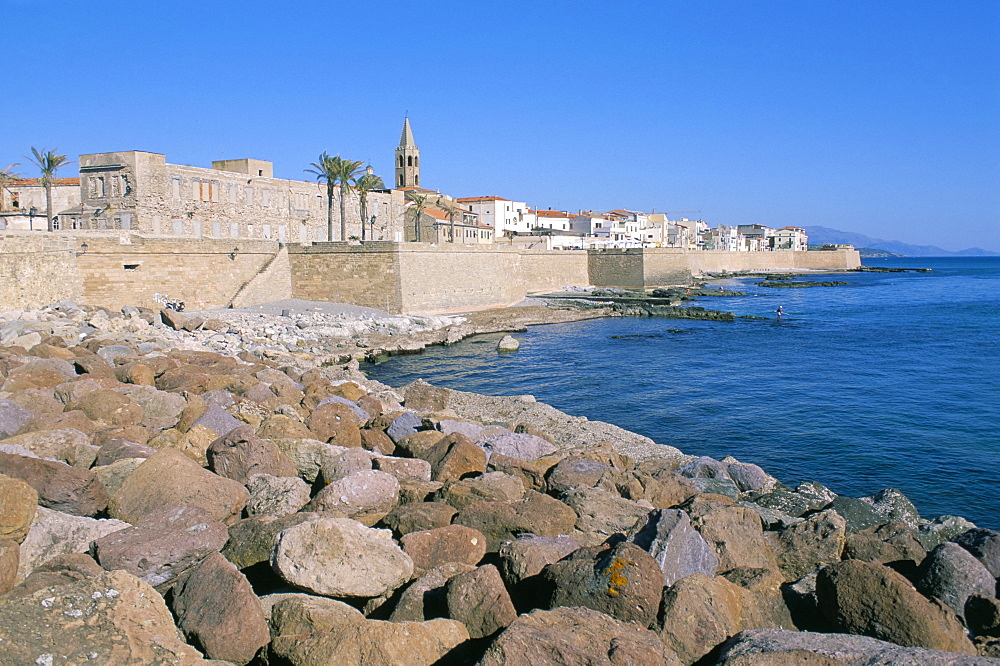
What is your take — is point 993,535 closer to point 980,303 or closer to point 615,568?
point 615,568

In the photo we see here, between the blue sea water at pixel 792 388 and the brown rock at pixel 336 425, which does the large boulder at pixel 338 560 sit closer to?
the brown rock at pixel 336 425

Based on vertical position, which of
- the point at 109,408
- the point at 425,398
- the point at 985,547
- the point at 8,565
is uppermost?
the point at 109,408

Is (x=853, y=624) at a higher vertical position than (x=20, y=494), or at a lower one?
lower

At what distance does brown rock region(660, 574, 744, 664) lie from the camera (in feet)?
12.7

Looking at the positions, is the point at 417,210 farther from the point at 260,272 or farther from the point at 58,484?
the point at 58,484

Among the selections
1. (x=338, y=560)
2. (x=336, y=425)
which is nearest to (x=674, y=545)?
(x=338, y=560)

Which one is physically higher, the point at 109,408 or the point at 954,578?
the point at 109,408

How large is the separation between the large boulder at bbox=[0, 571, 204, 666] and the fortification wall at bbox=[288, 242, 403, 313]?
27697 millimetres

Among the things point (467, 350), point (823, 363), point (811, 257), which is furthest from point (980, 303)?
point (811, 257)

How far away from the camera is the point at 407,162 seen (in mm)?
72562

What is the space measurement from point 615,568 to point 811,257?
11707 centimetres

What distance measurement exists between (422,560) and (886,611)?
2795 millimetres

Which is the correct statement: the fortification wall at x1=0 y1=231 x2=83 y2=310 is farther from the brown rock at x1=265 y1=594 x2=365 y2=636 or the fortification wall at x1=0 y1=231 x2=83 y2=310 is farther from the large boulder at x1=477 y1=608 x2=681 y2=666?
the large boulder at x1=477 y1=608 x2=681 y2=666

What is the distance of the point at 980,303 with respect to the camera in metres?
54.4
